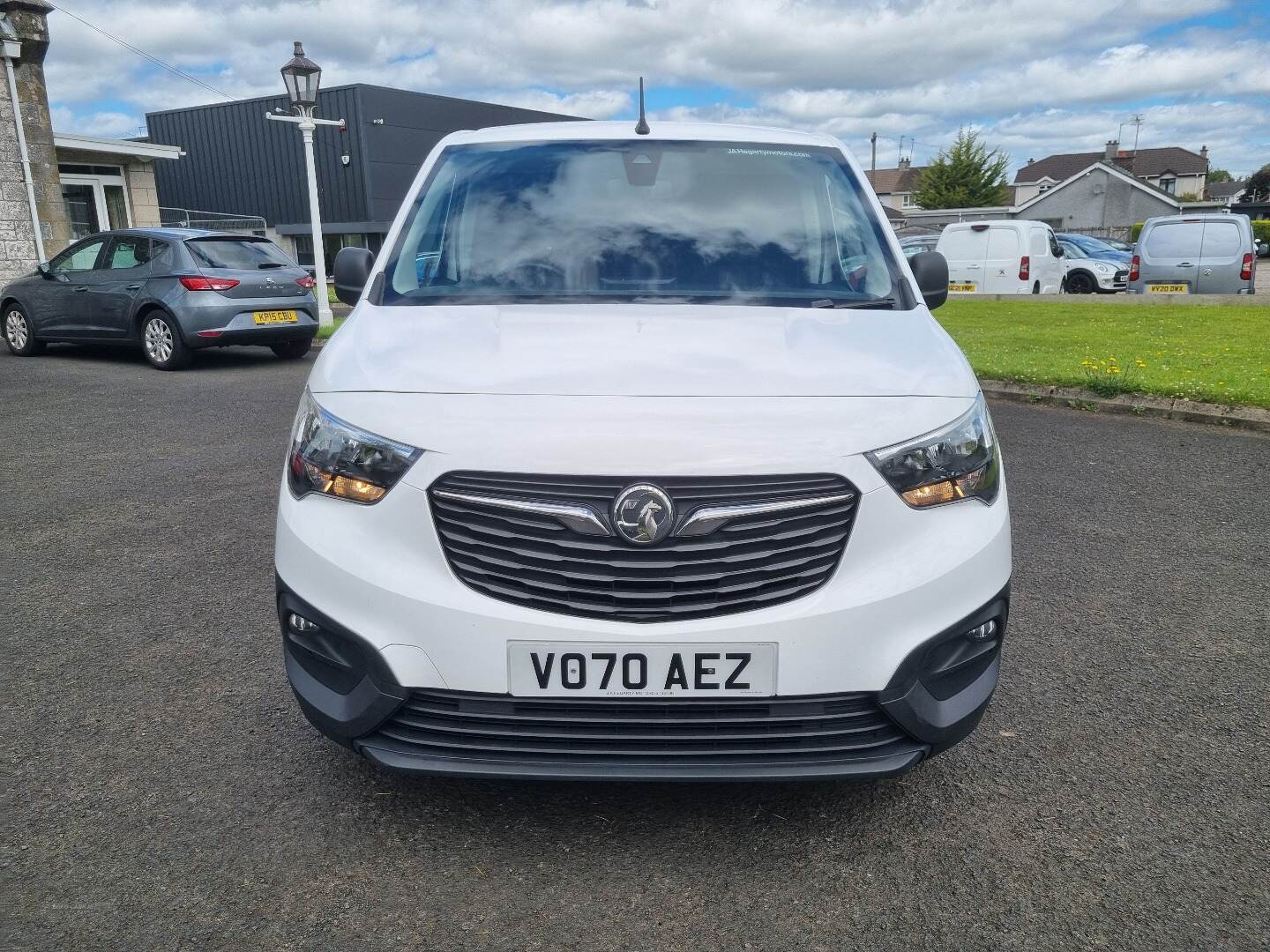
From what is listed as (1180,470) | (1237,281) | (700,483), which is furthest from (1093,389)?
(1237,281)

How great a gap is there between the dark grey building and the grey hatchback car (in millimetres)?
26516

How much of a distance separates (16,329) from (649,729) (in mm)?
13383

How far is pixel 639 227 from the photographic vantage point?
3.32 meters

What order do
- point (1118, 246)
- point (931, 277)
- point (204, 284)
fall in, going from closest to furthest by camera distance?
point (931, 277) → point (204, 284) → point (1118, 246)

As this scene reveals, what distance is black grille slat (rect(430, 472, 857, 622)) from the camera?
7.06 feet

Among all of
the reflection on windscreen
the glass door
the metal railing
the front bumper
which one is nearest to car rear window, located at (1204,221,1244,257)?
the reflection on windscreen

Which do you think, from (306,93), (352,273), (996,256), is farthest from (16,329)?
(996,256)

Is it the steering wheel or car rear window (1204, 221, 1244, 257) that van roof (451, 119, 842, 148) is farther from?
car rear window (1204, 221, 1244, 257)

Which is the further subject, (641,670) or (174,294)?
(174,294)

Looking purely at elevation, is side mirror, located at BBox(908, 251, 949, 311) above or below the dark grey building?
below

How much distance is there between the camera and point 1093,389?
324 inches

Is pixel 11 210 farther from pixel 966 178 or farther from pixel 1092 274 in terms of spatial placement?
pixel 966 178

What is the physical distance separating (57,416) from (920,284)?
770 centimetres

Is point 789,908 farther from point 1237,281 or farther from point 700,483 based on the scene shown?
point 1237,281
